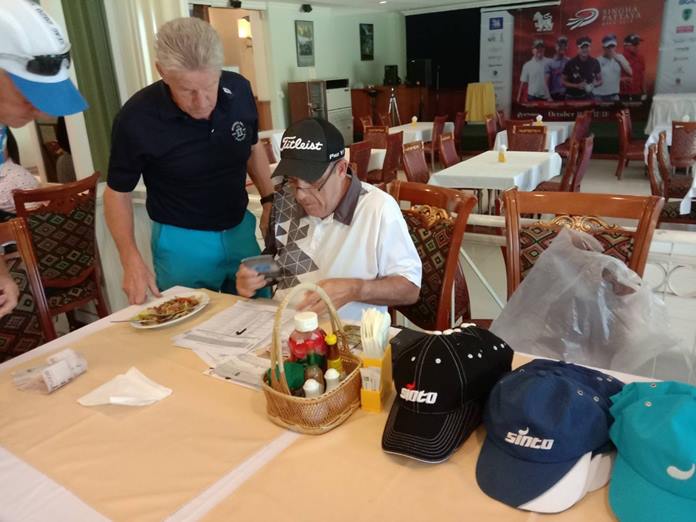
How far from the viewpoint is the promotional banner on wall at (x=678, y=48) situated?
8.47 m

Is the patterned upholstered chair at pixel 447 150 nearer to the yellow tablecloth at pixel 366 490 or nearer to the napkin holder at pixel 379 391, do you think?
the napkin holder at pixel 379 391

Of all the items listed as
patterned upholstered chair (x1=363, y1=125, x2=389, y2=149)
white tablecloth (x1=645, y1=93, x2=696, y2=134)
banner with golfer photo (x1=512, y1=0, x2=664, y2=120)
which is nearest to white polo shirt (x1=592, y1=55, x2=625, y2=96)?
banner with golfer photo (x1=512, y1=0, x2=664, y2=120)

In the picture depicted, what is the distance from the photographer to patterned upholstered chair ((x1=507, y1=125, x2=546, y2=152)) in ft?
19.0

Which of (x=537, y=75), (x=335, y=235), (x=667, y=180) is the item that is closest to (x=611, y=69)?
(x=537, y=75)

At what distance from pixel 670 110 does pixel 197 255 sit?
25.8ft

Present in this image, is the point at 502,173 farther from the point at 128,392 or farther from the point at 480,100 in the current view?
the point at 480,100

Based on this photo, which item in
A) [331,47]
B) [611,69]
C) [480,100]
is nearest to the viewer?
[611,69]

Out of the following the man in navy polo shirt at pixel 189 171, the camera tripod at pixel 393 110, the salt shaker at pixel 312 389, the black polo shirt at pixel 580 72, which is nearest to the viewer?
the salt shaker at pixel 312 389

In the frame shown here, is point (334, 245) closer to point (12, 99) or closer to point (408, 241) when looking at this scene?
point (408, 241)

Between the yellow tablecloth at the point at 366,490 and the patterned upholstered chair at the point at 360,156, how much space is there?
13.0ft

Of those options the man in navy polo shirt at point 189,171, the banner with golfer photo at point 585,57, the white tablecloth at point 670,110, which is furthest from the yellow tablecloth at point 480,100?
the man in navy polo shirt at point 189,171

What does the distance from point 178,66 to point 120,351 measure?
802 mm

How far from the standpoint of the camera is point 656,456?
2.41 ft

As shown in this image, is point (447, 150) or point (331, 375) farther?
point (447, 150)
